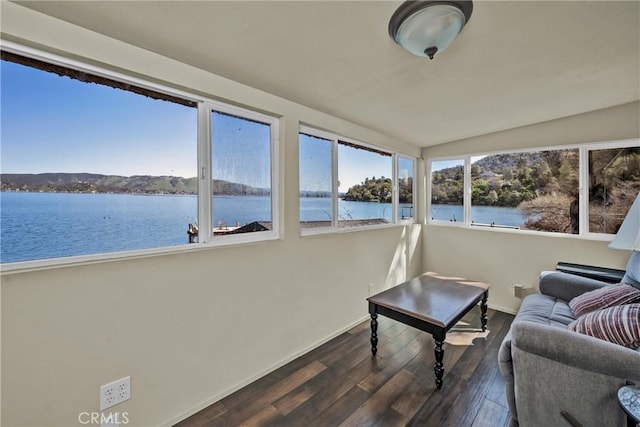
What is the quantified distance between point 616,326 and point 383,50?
1.97m

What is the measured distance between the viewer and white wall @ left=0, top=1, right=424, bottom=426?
1.16m

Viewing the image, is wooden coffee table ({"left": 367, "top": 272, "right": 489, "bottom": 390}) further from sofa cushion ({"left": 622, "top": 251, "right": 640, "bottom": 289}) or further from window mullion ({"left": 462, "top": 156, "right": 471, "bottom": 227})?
window mullion ({"left": 462, "top": 156, "right": 471, "bottom": 227})

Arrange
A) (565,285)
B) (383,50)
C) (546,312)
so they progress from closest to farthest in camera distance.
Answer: (383,50)
(546,312)
(565,285)

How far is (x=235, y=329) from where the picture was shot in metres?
1.83

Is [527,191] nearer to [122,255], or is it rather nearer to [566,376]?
[566,376]

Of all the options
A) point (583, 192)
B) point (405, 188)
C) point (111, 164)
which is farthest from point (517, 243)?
point (111, 164)

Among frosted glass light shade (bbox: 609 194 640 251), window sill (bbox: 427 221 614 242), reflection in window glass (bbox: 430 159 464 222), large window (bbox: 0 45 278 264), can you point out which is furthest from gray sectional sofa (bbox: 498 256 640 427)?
reflection in window glass (bbox: 430 159 464 222)

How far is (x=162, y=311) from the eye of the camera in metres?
1.52

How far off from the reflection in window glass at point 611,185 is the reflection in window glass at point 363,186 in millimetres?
2028

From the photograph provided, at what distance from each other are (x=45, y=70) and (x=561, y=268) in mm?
4179

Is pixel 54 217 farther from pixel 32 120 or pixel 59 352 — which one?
pixel 59 352

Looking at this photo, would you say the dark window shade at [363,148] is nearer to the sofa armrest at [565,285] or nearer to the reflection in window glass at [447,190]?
the reflection in window glass at [447,190]

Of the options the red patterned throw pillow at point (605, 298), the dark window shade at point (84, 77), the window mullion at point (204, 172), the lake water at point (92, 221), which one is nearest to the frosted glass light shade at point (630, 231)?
the red patterned throw pillow at point (605, 298)

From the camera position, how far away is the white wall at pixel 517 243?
8.14 ft
